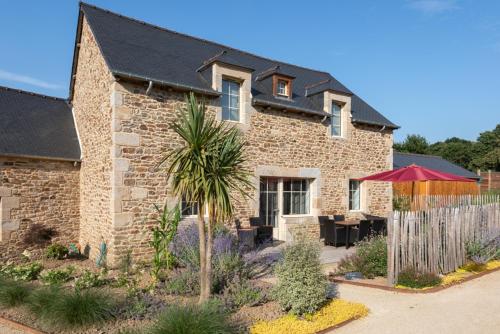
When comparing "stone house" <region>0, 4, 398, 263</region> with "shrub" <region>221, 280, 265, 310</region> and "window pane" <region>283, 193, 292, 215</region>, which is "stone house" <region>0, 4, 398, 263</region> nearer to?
"window pane" <region>283, 193, 292, 215</region>

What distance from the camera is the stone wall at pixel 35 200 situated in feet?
31.5

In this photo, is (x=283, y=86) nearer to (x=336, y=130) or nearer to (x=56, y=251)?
(x=336, y=130)

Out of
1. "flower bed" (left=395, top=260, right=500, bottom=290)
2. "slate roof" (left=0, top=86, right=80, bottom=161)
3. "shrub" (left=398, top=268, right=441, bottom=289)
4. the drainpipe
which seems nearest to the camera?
"shrub" (left=398, top=268, right=441, bottom=289)

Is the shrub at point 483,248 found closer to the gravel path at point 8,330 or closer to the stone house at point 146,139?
the stone house at point 146,139

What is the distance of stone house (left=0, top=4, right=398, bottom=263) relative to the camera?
9.25 metres

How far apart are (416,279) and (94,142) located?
836 centimetres

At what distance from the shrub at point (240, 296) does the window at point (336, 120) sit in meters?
8.67

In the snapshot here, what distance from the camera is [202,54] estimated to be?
41.8 ft

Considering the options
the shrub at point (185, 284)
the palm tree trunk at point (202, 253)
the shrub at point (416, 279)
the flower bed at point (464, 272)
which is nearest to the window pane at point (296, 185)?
the flower bed at point (464, 272)

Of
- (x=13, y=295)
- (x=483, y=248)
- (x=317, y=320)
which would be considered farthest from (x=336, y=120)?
(x=13, y=295)

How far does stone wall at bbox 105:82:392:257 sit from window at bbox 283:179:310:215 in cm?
41

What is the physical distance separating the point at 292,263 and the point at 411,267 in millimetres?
2954

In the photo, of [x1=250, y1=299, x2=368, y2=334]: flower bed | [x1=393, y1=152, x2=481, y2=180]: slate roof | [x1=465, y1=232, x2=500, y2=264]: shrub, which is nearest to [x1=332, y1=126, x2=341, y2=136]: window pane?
[x1=465, y1=232, x2=500, y2=264]: shrub

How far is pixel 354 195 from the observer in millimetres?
14438
